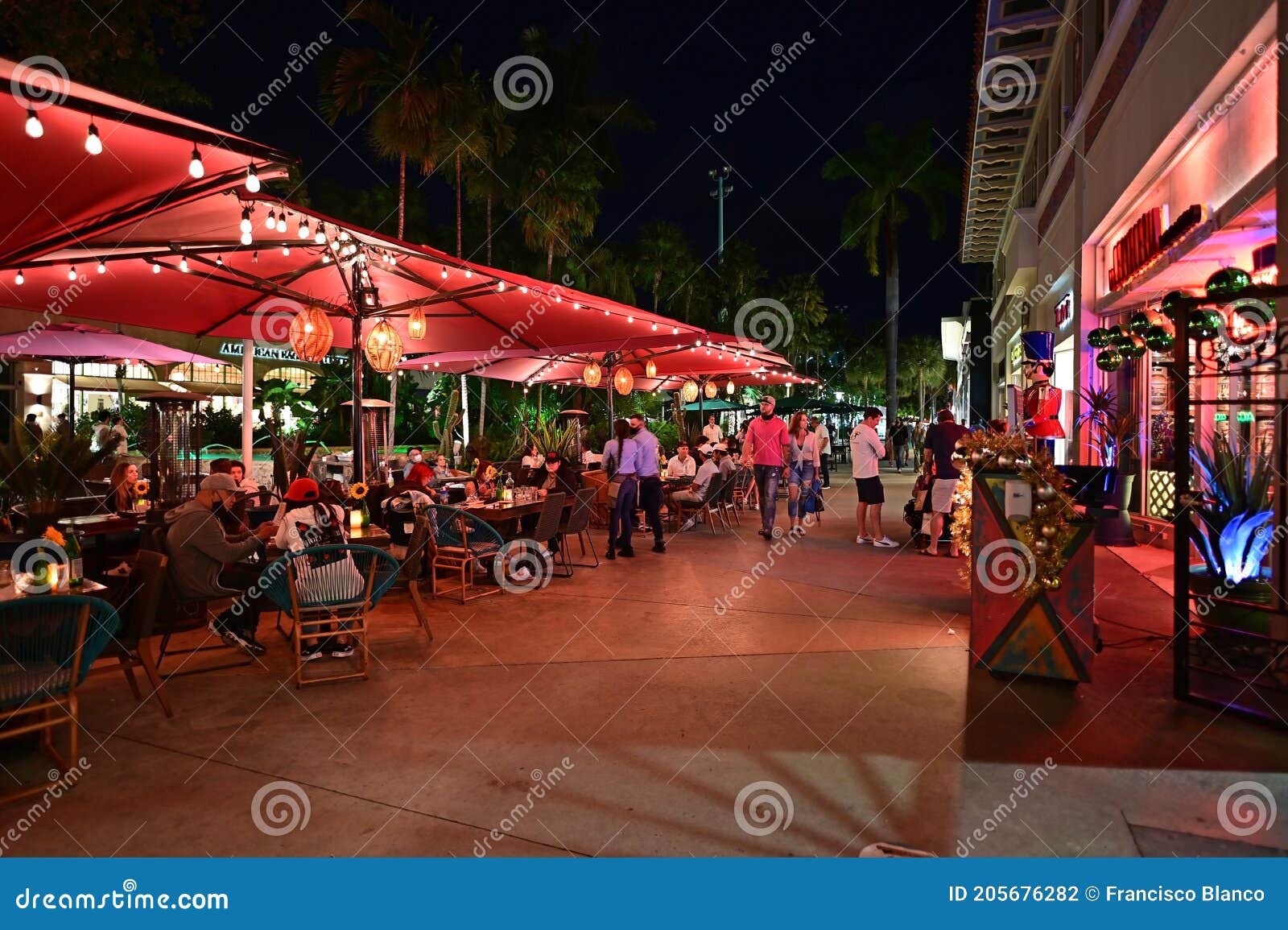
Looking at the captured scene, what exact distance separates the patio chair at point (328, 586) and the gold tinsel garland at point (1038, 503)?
155 inches

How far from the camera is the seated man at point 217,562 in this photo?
4906mm

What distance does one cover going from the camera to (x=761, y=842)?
294 centimetres

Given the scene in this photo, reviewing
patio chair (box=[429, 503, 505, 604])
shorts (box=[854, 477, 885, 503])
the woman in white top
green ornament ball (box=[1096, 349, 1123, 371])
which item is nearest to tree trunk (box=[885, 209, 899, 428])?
the woman in white top

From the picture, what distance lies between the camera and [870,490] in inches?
403

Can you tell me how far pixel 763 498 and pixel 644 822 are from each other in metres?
8.20

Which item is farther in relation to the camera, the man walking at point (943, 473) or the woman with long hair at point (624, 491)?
the woman with long hair at point (624, 491)

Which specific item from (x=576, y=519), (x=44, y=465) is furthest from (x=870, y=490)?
(x=44, y=465)

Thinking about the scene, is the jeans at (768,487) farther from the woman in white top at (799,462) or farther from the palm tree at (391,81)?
the palm tree at (391,81)

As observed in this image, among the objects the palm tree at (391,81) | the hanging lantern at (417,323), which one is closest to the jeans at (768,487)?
the hanging lantern at (417,323)

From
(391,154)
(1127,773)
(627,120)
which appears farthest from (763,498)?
(627,120)

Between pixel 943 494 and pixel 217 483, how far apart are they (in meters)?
7.64

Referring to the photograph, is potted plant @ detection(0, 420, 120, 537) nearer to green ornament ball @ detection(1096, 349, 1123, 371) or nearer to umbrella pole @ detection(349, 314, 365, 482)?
umbrella pole @ detection(349, 314, 365, 482)

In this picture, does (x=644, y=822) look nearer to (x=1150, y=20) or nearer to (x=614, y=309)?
(x=614, y=309)

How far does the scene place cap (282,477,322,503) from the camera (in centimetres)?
542
